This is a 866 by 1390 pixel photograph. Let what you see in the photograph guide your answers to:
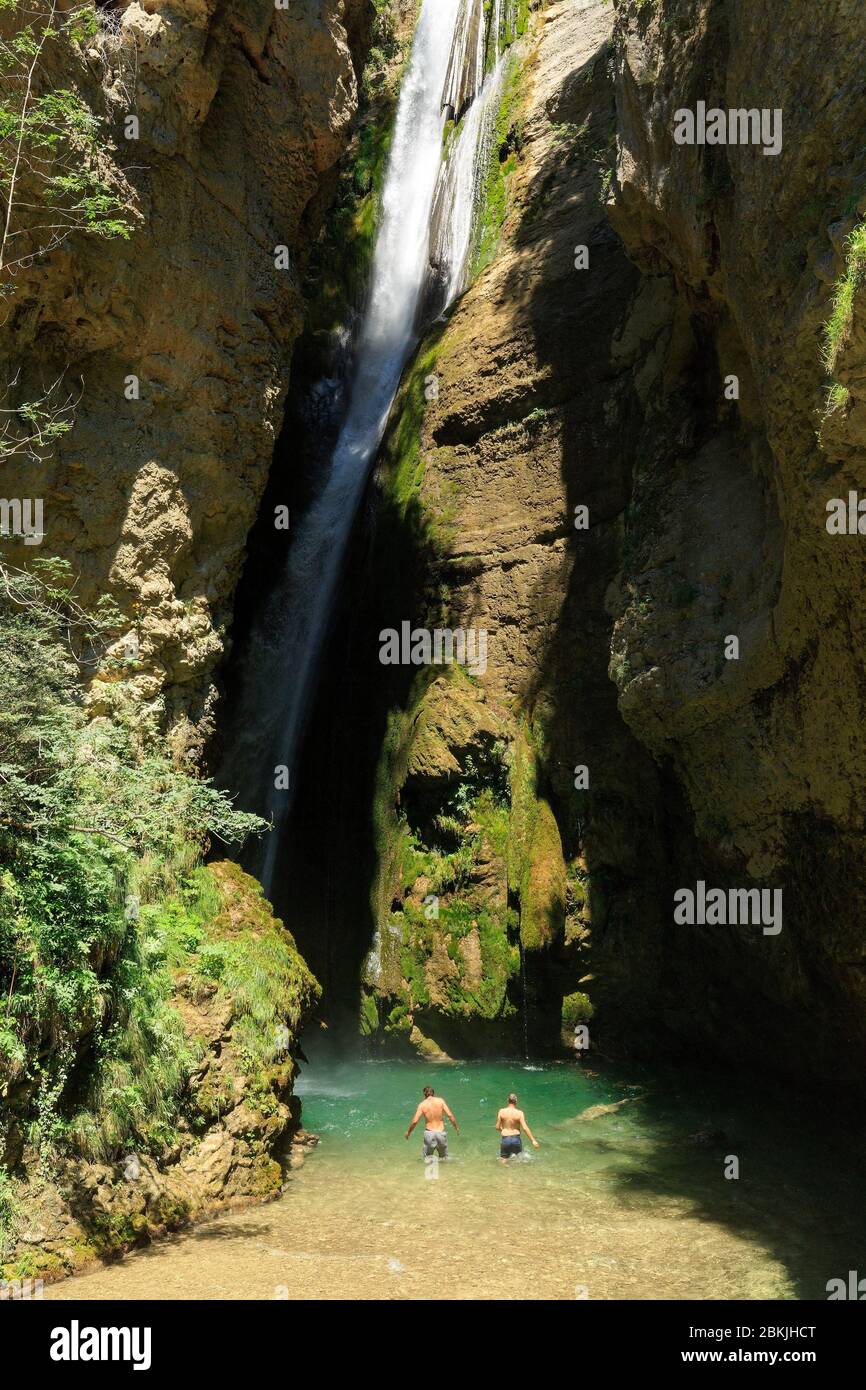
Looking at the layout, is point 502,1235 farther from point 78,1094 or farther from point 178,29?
point 178,29

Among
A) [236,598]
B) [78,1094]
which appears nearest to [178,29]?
[236,598]

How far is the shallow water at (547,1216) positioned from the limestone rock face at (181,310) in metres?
5.72

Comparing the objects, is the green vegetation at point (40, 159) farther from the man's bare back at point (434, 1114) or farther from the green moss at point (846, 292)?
the man's bare back at point (434, 1114)

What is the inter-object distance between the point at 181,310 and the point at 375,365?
10.3 metres

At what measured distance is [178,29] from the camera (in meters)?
11.3

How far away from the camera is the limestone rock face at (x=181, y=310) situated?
36.4 ft

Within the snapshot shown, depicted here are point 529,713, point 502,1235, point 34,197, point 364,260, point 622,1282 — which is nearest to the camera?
point 622,1282

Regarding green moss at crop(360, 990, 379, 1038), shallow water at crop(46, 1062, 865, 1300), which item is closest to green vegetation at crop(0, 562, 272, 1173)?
shallow water at crop(46, 1062, 865, 1300)

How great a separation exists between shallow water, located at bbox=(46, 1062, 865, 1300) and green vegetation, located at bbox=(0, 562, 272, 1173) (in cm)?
112

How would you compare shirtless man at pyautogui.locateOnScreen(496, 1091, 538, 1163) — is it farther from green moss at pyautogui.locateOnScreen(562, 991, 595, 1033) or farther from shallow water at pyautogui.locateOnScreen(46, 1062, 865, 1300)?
green moss at pyautogui.locateOnScreen(562, 991, 595, 1033)

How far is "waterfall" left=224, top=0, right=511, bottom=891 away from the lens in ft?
55.8

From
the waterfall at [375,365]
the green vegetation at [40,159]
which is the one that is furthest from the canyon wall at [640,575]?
the green vegetation at [40,159]
